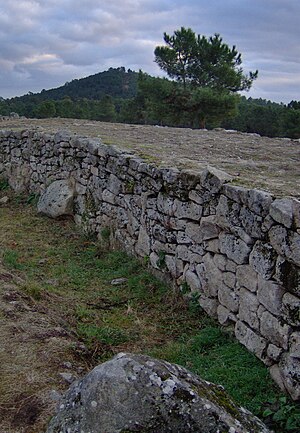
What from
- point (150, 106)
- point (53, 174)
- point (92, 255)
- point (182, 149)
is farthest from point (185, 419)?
point (150, 106)

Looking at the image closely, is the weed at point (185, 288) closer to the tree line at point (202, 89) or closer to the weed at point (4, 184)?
the weed at point (4, 184)

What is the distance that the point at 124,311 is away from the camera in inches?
201

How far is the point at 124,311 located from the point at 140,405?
263 cm

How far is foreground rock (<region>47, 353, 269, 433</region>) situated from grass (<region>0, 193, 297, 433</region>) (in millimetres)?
864

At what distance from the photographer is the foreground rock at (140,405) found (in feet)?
8.00

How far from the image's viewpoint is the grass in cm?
374

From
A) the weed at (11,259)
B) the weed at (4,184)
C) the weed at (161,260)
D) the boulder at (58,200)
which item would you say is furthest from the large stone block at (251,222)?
the weed at (4,184)

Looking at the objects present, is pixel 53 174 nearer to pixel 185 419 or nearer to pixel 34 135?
pixel 34 135

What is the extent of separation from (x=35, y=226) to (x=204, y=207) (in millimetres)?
4290

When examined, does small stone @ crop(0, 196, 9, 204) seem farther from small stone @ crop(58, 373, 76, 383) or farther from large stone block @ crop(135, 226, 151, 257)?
small stone @ crop(58, 373, 76, 383)

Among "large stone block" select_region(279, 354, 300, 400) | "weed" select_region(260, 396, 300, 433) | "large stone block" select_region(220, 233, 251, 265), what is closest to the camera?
"weed" select_region(260, 396, 300, 433)

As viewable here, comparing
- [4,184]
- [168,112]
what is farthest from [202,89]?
[4,184]

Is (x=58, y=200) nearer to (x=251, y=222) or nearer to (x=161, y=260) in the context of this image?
(x=161, y=260)

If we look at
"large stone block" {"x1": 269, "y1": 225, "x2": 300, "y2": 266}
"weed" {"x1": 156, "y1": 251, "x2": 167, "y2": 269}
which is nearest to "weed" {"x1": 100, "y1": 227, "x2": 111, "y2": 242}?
"weed" {"x1": 156, "y1": 251, "x2": 167, "y2": 269}
